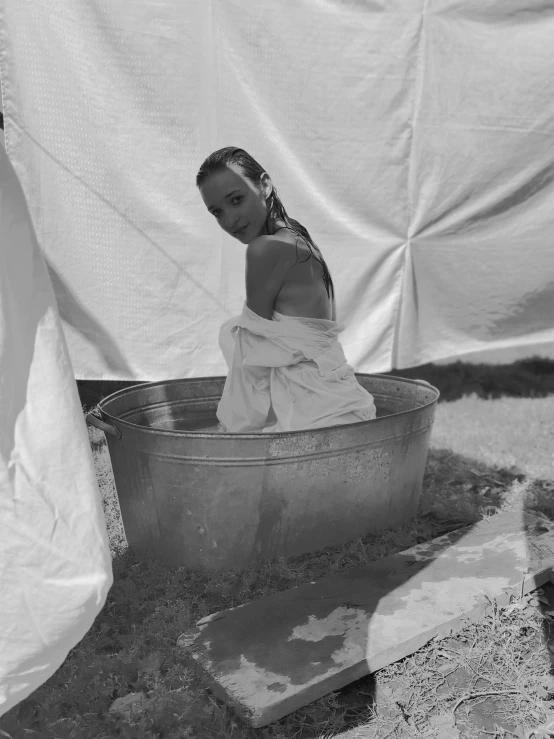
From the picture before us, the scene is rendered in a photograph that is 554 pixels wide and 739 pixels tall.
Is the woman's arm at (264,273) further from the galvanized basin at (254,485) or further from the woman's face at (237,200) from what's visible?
the galvanized basin at (254,485)

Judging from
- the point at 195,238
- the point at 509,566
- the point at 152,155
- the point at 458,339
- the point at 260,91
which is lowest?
the point at 509,566

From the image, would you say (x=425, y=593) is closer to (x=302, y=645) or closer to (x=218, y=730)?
(x=302, y=645)

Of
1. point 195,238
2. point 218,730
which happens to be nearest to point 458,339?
point 195,238

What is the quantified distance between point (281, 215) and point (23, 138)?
1.29 m

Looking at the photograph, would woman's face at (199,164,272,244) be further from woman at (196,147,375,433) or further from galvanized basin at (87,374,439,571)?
galvanized basin at (87,374,439,571)

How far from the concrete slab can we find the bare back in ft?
2.85

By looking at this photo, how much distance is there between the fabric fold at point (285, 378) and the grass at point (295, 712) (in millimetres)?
460

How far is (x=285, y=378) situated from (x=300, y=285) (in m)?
0.32

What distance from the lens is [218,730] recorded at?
1.63 m

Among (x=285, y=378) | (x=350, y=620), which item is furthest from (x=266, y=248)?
(x=350, y=620)

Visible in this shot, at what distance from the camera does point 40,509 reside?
1209 millimetres

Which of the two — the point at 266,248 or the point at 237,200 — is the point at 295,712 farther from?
the point at 237,200

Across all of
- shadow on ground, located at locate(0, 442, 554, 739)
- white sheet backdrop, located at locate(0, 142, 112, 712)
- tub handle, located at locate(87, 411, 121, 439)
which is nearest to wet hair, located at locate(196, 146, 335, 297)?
tub handle, located at locate(87, 411, 121, 439)

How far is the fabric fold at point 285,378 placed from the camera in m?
2.42
